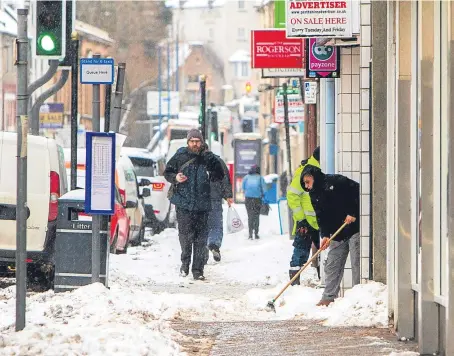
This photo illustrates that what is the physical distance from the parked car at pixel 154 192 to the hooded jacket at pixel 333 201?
15.6m

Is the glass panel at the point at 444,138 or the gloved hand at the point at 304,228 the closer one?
the glass panel at the point at 444,138

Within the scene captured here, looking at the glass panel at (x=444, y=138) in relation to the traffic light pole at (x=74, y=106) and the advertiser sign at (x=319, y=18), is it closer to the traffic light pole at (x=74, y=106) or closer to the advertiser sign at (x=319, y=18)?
the advertiser sign at (x=319, y=18)

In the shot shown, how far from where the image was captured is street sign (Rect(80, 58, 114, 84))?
12961 millimetres

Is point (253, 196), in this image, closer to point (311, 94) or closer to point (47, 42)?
point (311, 94)

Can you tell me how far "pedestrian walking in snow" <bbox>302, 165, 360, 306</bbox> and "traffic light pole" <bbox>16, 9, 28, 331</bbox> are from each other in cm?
430

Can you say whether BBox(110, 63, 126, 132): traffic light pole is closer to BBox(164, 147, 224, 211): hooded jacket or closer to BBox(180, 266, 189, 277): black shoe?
BBox(164, 147, 224, 211): hooded jacket

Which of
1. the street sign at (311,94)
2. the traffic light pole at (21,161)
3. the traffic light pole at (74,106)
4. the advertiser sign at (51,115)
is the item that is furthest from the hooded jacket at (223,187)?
the advertiser sign at (51,115)

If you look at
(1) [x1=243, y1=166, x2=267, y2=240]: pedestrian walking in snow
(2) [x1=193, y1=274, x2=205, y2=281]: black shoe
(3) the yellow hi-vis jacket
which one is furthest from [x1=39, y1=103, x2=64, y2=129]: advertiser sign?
(3) the yellow hi-vis jacket

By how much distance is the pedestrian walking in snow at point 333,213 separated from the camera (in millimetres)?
12711

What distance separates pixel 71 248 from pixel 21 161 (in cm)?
475

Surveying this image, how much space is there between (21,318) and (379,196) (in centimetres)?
433

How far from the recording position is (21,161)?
8938 mm

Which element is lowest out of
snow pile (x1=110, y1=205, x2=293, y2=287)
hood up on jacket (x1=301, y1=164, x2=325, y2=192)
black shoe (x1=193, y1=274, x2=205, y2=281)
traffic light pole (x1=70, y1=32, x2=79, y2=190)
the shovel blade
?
snow pile (x1=110, y1=205, x2=293, y2=287)

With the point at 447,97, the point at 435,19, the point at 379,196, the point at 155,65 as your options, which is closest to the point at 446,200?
the point at 447,97
